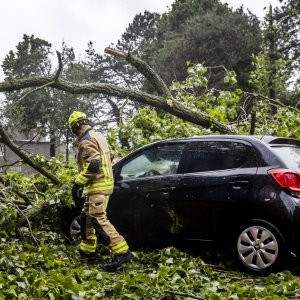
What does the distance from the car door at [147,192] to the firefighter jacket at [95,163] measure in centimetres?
57

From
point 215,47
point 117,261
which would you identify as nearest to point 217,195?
point 117,261

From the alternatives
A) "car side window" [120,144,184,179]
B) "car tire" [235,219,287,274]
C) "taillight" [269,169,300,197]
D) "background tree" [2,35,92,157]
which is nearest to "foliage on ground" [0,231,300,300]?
"car tire" [235,219,287,274]

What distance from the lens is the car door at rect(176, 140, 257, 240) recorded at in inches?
234

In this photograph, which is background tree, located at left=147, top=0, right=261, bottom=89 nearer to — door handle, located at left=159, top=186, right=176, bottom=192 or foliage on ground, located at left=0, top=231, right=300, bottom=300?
door handle, located at left=159, top=186, right=176, bottom=192

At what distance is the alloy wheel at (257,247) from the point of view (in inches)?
219

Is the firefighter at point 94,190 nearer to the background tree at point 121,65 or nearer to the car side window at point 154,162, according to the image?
the car side window at point 154,162

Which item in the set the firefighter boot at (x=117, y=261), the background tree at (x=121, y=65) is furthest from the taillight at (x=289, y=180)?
the background tree at (x=121, y=65)

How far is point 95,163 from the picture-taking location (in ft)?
19.8

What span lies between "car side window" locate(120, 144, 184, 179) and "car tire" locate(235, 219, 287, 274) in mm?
1332

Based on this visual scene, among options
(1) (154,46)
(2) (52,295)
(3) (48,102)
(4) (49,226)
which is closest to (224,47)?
(1) (154,46)

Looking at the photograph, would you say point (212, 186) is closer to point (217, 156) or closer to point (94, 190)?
point (217, 156)

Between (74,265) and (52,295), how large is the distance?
6.56 feet

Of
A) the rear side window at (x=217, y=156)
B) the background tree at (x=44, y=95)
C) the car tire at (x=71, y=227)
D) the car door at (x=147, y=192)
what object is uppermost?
the background tree at (x=44, y=95)

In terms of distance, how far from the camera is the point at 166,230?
643 centimetres
